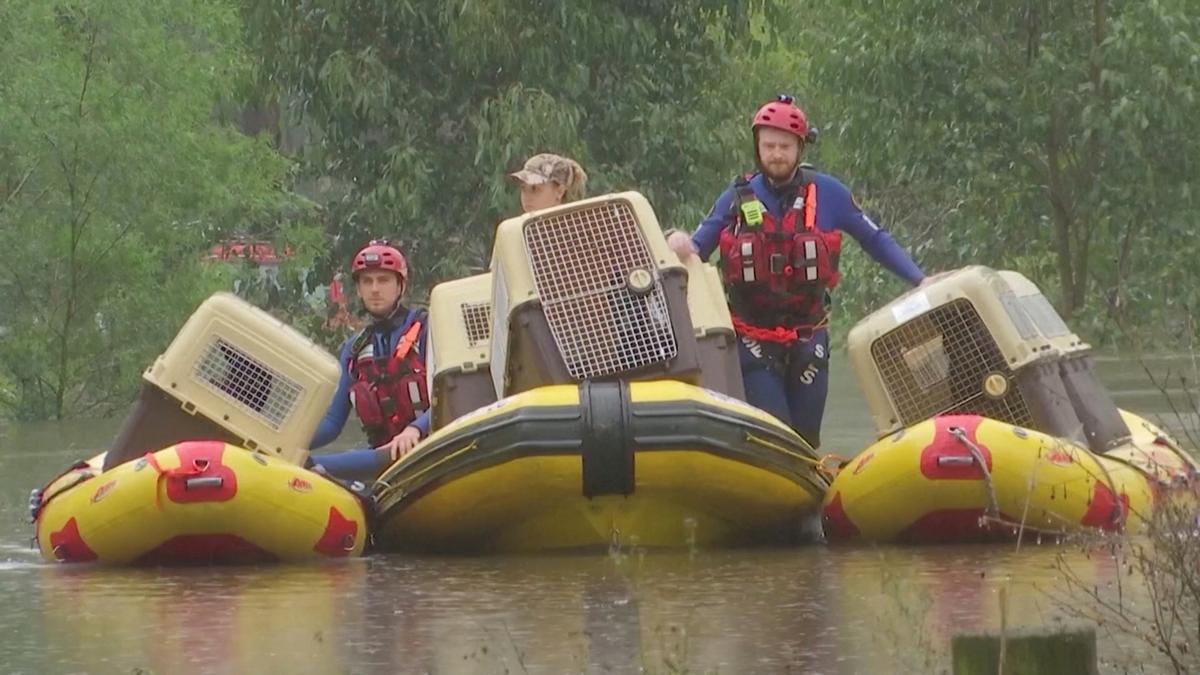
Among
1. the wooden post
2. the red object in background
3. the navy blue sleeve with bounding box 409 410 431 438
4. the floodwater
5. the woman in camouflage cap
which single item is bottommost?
the wooden post

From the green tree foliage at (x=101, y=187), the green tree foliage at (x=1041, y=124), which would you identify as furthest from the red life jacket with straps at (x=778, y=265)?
the green tree foliage at (x=1041, y=124)

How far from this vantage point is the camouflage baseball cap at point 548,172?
13531mm

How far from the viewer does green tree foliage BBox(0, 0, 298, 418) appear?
25.9m

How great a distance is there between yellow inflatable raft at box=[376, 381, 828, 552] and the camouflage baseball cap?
1.42m

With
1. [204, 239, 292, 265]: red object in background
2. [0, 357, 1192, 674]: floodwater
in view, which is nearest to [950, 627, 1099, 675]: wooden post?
[0, 357, 1192, 674]: floodwater

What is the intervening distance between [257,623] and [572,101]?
55.5 ft

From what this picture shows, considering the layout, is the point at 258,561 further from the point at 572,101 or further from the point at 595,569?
the point at 572,101

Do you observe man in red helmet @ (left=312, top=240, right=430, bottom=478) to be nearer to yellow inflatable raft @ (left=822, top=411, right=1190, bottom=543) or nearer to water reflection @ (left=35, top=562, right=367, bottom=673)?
water reflection @ (left=35, top=562, right=367, bottom=673)

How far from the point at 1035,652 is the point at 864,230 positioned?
6880 mm

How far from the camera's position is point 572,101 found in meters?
27.2

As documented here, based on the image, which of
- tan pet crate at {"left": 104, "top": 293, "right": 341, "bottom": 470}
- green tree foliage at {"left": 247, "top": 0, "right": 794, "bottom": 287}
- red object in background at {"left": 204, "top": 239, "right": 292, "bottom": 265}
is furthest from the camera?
red object in background at {"left": 204, "top": 239, "right": 292, "bottom": 265}

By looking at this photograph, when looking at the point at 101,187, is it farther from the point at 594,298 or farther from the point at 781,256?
the point at 594,298

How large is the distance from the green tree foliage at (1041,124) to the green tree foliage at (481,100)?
2591 mm

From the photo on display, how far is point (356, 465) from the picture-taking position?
1394 centimetres
